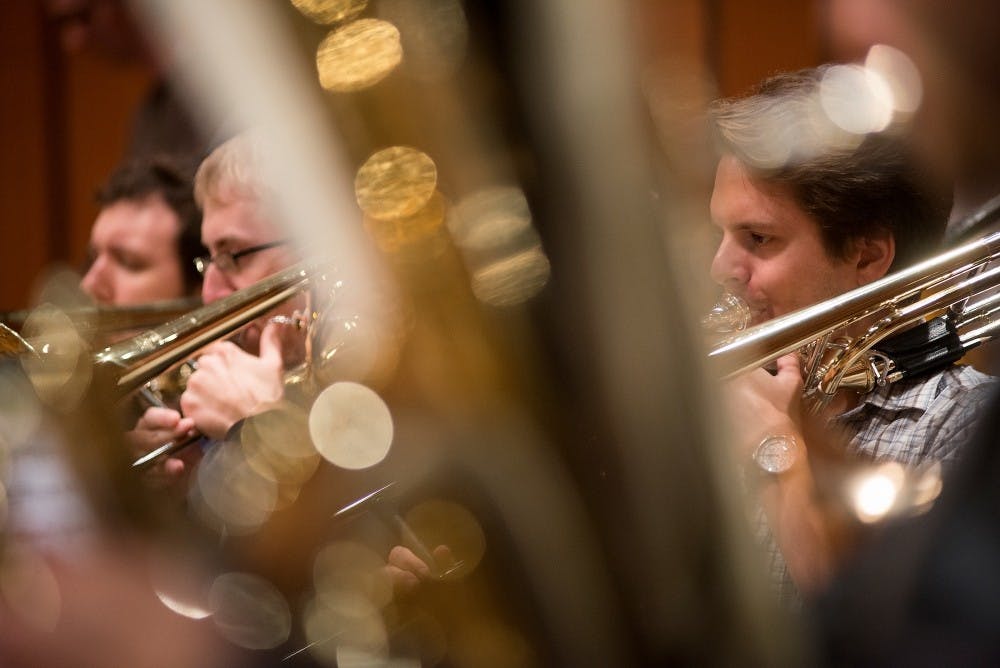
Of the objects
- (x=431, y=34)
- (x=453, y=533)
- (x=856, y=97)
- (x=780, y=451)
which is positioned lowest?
(x=780, y=451)

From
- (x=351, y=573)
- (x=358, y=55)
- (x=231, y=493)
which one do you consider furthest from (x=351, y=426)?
(x=358, y=55)

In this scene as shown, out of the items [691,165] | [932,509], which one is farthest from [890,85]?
[932,509]

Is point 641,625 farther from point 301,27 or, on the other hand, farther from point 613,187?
point 301,27

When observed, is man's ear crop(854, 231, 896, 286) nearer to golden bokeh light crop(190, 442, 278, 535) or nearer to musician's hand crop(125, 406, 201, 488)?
golden bokeh light crop(190, 442, 278, 535)

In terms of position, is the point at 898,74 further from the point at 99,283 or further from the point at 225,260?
the point at 99,283

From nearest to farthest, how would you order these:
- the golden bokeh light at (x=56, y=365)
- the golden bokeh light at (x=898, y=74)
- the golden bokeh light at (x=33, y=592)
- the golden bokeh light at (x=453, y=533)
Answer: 1. the golden bokeh light at (x=33, y=592)
2. the golden bokeh light at (x=453, y=533)
3. the golden bokeh light at (x=898, y=74)
4. the golden bokeh light at (x=56, y=365)

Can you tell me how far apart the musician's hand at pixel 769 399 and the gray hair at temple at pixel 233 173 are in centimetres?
35

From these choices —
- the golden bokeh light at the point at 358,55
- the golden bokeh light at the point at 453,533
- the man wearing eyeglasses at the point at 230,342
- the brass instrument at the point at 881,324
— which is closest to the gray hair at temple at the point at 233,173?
the man wearing eyeglasses at the point at 230,342

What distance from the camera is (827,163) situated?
63 centimetres

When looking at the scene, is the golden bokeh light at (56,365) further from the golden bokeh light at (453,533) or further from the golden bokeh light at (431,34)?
the golden bokeh light at (431,34)

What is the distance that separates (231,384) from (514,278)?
73 cm

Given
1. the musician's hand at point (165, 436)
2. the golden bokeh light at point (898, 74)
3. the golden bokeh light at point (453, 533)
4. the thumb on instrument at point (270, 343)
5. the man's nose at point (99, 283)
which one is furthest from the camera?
the man's nose at point (99, 283)

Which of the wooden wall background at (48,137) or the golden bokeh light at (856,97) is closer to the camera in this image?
the golden bokeh light at (856,97)

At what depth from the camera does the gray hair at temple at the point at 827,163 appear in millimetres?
626
